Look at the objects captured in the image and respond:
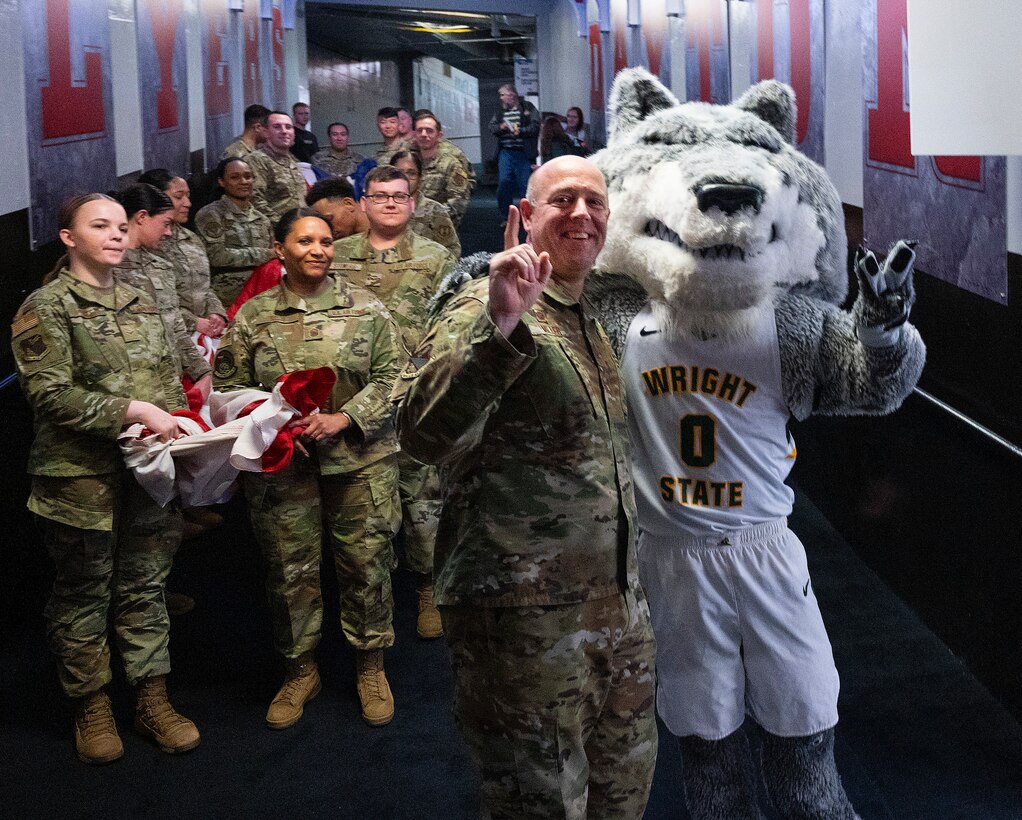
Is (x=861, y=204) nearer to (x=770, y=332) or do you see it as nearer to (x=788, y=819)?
(x=770, y=332)

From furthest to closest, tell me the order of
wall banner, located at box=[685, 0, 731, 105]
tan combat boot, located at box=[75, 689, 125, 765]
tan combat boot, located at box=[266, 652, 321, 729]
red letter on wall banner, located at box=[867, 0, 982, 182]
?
wall banner, located at box=[685, 0, 731, 105] < red letter on wall banner, located at box=[867, 0, 982, 182] < tan combat boot, located at box=[266, 652, 321, 729] < tan combat boot, located at box=[75, 689, 125, 765]

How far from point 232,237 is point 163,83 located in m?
1.92

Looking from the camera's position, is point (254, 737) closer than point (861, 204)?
Yes

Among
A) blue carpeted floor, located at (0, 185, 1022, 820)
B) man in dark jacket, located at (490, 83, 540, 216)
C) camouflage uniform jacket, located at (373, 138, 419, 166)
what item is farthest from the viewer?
man in dark jacket, located at (490, 83, 540, 216)

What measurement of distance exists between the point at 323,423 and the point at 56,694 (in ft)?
4.70

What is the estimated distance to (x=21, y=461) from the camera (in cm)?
430

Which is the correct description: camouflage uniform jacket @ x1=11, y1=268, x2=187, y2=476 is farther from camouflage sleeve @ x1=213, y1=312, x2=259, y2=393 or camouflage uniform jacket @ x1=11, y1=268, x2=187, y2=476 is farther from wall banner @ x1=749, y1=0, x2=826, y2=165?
wall banner @ x1=749, y1=0, x2=826, y2=165

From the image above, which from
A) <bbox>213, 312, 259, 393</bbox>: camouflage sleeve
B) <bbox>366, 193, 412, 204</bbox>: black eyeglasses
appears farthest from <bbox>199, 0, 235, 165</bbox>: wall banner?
<bbox>213, 312, 259, 393</bbox>: camouflage sleeve

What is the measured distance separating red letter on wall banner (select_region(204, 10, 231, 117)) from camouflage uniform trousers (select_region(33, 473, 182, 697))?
671cm

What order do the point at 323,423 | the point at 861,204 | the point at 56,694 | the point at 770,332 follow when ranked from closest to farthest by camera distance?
the point at 770,332
the point at 323,423
the point at 56,694
the point at 861,204

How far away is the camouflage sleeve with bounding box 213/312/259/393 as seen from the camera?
3406mm

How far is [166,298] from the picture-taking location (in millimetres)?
4281

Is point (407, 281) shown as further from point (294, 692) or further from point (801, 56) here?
point (801, 56)

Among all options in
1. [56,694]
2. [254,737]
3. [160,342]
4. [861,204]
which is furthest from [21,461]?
[861,204]
